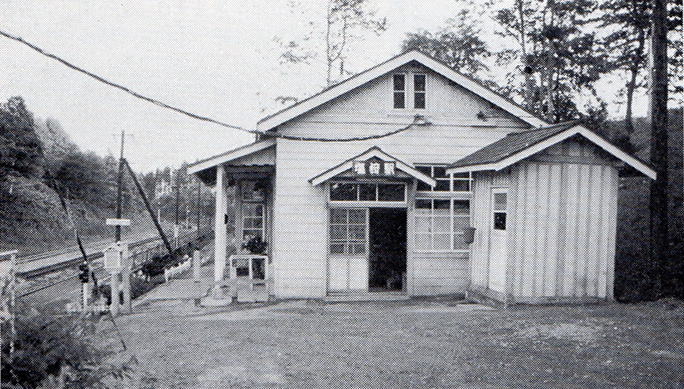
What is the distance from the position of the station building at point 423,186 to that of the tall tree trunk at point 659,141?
581mm

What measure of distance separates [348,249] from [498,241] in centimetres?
364

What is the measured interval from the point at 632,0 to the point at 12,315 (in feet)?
105

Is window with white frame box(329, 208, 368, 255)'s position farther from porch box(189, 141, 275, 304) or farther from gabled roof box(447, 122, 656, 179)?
gabled roof box(447, 122, 656, 179)

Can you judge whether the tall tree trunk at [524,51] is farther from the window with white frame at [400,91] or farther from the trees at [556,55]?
the window with white frame at [400,91]

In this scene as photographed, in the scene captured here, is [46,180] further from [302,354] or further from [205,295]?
[302,354]

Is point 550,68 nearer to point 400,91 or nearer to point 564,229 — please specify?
point 400,91

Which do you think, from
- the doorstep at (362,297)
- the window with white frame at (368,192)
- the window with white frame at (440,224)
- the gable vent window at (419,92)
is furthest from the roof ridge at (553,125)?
the doorstep at (362,297)

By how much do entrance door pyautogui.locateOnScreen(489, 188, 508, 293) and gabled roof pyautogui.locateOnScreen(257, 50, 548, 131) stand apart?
108 inches

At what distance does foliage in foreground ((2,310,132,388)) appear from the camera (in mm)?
4465

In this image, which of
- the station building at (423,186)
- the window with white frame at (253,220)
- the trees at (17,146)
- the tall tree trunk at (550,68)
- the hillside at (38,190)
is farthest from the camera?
the trees at (17,146)

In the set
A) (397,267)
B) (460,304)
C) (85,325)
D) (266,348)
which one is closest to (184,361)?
(266,348)

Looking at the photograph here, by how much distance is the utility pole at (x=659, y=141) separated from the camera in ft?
40.9

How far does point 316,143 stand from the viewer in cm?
1451

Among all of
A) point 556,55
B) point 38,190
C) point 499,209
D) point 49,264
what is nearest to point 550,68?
point 556,55
